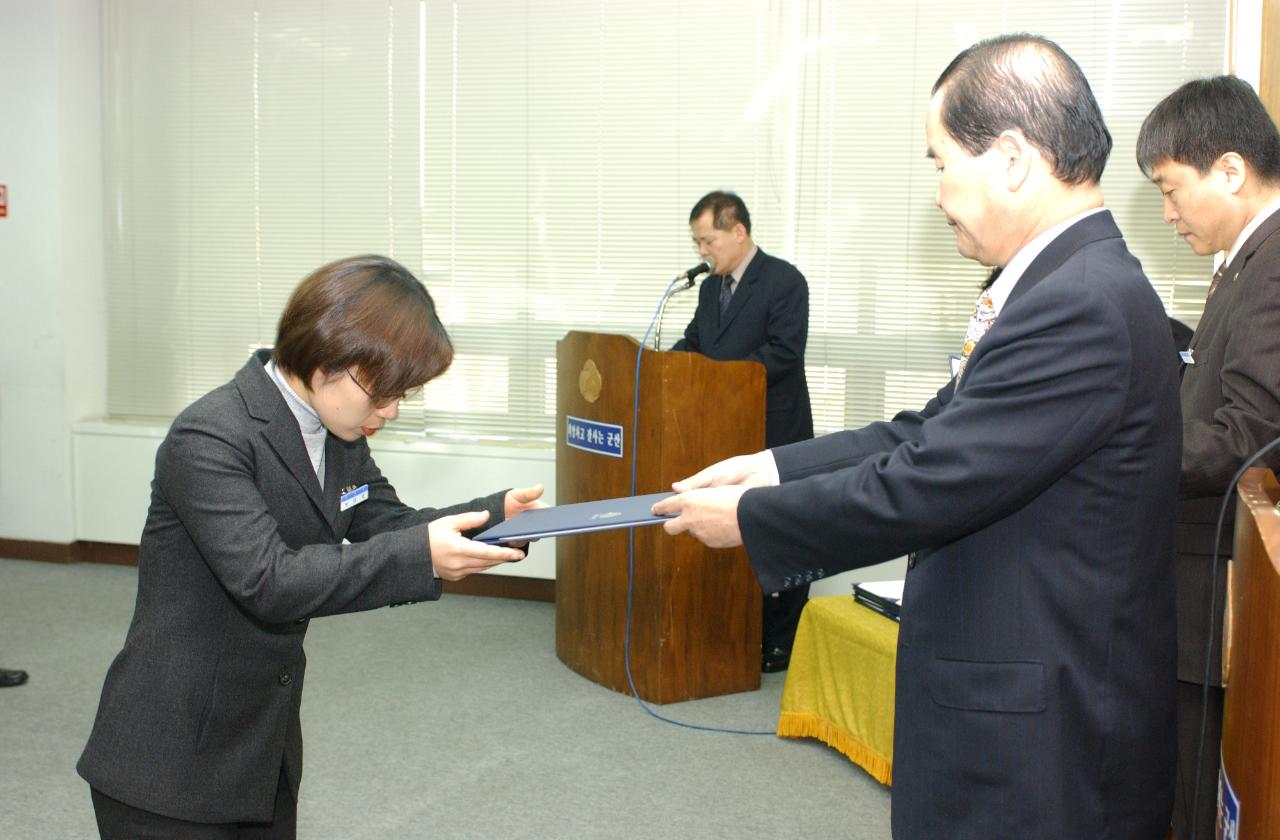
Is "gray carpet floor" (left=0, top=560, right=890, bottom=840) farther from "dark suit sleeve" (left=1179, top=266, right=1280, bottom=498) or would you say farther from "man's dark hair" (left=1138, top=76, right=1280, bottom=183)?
"man's dark hair" (left=1138, top=76, right=1280, bottom=183)

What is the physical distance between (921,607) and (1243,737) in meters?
0.36

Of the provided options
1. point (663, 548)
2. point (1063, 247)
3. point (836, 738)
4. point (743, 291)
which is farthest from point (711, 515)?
point (743, 291)

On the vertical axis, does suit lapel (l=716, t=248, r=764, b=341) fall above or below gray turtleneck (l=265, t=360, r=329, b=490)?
above

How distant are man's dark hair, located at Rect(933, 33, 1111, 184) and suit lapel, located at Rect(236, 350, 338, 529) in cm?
94

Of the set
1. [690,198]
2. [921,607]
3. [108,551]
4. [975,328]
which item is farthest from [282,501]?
[108,551]

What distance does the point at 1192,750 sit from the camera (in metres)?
2.16

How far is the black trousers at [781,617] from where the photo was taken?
14.2 ft

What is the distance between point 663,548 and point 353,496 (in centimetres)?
213

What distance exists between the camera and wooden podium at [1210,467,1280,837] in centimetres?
95

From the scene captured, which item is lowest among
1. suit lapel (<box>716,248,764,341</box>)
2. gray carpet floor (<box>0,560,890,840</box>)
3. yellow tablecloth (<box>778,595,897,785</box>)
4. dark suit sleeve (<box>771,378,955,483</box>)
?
gray carpet floor (<box>0,560,890,840</box>)

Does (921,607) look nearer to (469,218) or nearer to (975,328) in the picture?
(975,328)

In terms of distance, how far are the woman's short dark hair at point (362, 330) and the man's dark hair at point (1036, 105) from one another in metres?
0.73

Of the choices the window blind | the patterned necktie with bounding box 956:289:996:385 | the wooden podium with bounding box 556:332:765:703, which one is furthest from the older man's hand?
the window blind

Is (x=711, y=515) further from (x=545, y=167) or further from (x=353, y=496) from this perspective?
(x=545, y=167)
